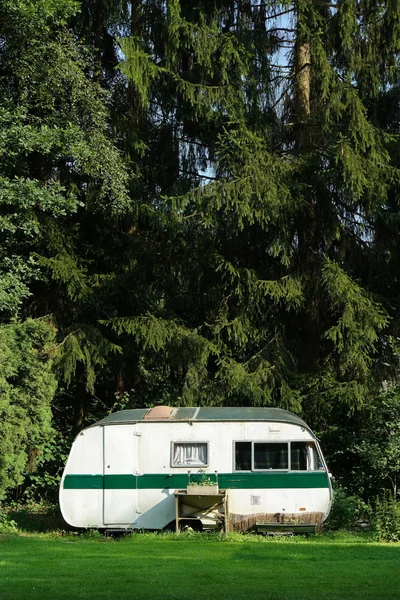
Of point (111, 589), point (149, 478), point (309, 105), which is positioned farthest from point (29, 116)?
point (111, 589)

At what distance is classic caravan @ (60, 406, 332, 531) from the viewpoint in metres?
14.1

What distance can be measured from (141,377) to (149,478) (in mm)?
5798

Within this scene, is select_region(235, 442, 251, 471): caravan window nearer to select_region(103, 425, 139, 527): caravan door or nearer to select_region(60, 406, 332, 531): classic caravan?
select_region(60, 406, 332, 531): classic caravan

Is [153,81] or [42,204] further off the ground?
[153,81]

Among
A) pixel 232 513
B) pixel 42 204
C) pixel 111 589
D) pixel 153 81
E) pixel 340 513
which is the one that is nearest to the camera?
pixel 111 589

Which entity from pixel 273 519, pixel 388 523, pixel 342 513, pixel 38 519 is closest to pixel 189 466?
pixel 273 519

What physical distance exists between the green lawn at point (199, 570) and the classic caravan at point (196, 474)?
0.92 m

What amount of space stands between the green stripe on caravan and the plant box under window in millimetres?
364

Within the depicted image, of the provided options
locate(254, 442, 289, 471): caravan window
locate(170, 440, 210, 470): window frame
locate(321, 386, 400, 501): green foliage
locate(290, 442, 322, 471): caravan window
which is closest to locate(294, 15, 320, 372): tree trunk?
locate(321, 386, 400, 501): green foliage

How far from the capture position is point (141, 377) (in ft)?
Answer: 65.5

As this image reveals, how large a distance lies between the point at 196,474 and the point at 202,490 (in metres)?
0.52

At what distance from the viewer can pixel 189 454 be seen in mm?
14453

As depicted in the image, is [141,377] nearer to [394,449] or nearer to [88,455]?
[88,455]

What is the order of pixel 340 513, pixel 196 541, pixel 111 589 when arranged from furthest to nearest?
1. pixel 340 513
2. pixel 196 541
3. pixel 111 589
